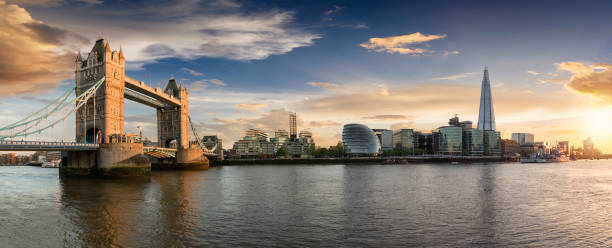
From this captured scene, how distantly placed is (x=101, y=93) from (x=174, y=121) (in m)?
42.7

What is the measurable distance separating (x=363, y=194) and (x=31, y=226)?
1075 inches

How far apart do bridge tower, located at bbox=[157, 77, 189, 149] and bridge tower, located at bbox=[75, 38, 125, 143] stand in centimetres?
3720

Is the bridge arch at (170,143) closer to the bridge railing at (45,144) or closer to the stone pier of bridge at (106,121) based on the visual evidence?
the stone pier of bridge at (106,121)

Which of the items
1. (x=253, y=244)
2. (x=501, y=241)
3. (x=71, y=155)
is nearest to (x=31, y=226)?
(x=253, y=244)

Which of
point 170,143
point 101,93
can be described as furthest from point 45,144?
point 170,143

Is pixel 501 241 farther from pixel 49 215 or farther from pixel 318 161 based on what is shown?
pixel 318 161

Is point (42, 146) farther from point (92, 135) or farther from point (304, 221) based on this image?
point (304, 221)

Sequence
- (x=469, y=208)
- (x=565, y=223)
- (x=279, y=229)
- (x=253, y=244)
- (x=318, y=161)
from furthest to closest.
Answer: (x=318, y=161)
(x=469, y=208)
(x=565, y=223)
(x=279, y=229)
(x=253, y=244)

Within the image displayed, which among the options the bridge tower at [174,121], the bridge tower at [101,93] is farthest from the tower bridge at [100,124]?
the bridge tower at [174,121]

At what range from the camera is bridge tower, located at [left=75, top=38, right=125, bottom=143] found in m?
64.4

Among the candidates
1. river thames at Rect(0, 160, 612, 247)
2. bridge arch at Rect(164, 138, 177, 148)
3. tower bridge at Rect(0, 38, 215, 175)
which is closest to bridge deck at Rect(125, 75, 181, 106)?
tower bridge at Rect(0, 38, 215, 175)

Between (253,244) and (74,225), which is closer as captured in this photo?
(253,244)

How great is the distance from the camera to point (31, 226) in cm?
2164

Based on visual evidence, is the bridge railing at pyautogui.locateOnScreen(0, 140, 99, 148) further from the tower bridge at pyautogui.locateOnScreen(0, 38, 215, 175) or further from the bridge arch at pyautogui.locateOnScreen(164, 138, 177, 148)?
the bridge arch at pyautogui.locateOnScreen(164, 138, 177, 148)
